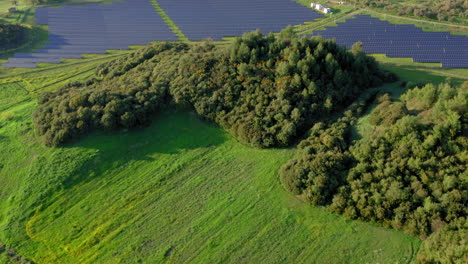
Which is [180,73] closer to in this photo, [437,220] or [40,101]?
[40,101]

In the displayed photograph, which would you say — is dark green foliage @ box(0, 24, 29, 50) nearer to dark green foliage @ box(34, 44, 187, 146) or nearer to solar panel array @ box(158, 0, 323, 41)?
dark green foliage @ box(34, 44, 187, 146)

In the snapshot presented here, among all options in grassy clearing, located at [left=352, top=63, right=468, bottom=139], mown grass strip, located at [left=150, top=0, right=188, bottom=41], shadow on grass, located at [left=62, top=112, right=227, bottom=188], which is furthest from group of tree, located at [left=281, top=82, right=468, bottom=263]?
mown grass strip, located at [left=150, top=0, right=188, bottom=41]

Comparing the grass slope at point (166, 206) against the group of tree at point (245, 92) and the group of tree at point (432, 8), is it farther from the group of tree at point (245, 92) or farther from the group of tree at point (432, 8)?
the group of tree at point (432, 8)

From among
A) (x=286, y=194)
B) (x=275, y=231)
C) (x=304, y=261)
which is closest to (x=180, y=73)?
(x=286, y=194)

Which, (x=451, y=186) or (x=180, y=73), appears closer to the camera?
(x=451, y=186)

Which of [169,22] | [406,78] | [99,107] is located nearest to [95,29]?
[169,22]
